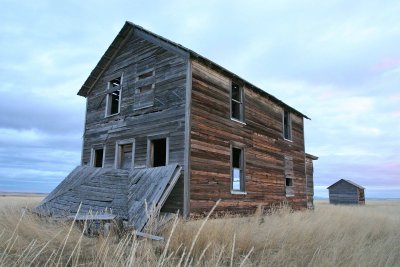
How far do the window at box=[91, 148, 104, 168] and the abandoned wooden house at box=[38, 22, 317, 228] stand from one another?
0.05m

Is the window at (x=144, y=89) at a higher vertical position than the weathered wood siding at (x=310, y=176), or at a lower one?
higher

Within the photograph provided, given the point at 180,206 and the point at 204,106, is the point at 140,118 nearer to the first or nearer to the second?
the point at 204,106

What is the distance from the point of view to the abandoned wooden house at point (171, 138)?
11.2 m

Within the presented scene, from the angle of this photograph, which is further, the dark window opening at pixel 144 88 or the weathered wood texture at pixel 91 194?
the dark window opening at pixel 144 88

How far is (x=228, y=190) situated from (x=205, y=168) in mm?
1728

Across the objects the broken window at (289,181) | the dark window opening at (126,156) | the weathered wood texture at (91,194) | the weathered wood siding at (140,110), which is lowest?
the weathered wood texture at (91,194)

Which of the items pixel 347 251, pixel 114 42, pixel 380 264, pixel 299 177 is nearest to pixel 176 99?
pixel 114 42

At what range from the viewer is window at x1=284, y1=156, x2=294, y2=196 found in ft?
59.0

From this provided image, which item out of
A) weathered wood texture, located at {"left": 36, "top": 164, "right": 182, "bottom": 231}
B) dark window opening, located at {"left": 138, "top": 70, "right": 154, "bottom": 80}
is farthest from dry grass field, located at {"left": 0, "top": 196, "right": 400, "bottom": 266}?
dark window opening, located at {"left": 138, "top": 70, "right": 154, "bottom": 80}

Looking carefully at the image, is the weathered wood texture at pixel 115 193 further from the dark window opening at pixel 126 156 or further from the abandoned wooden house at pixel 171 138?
the dark window opening at pixel 126 156

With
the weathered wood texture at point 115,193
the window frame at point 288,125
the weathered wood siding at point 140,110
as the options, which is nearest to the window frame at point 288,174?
the window frame at point 288,125

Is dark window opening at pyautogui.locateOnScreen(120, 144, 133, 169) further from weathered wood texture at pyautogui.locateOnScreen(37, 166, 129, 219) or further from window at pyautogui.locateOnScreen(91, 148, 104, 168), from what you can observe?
window at pyautogui.locateOnScreen(91, 148, 104, 168)

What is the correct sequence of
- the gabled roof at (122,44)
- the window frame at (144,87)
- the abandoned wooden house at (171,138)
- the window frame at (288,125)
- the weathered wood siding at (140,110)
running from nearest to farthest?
1. the abandoned wooden house at (171,138)
2. the weathered wood siding at (140,110)
3. the gabled roof at (122,44)
4. the window frame at (144,87)
5. the window frame at (288,125)

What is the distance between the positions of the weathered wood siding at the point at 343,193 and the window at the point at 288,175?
27389mm
